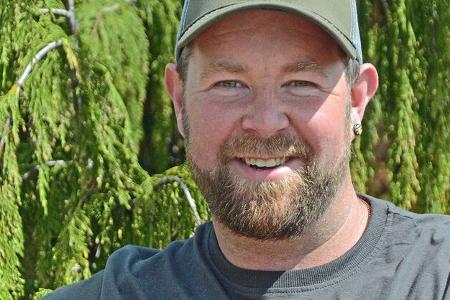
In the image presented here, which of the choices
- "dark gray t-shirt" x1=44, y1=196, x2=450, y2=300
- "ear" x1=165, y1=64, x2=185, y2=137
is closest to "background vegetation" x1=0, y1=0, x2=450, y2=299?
"ear" x1=165, y1=64, x2=185, y2=137

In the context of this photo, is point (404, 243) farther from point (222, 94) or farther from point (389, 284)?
point (222, 94)

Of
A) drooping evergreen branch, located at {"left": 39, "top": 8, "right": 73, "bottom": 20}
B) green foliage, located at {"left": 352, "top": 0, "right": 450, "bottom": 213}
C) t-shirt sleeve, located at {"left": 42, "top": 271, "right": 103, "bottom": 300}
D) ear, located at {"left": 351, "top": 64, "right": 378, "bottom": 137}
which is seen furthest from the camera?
drooping evergreen branch, located at {"left": 39, "top": 8, "right": 73, "bottom": 20}

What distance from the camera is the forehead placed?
175 centimetres

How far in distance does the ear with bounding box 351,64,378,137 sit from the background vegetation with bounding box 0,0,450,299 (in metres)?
0.62

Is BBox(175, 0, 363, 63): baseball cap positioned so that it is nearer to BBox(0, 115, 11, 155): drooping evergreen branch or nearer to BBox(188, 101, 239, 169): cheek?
BBox(188, 101, 239, 169): cheek

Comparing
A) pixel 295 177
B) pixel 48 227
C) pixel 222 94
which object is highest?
pixel 222 94

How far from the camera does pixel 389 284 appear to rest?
173cm

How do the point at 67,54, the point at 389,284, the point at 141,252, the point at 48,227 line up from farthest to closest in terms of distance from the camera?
1. the point at 48,227
2. the point at 67,54
3. the point at 141,252
4. the point at 389,284

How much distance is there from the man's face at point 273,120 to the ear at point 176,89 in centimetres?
15

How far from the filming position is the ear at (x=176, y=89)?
6.43 ft

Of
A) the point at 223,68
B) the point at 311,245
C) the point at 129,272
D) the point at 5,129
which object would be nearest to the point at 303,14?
the point at 223,68

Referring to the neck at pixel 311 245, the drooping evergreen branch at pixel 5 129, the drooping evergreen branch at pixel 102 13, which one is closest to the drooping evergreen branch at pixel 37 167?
the drooping evergreen branch at pixel 5 129

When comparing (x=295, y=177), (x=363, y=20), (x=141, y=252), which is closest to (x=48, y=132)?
(x=141, y=252)

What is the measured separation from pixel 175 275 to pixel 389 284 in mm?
415
